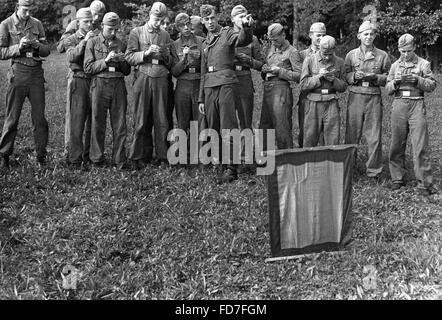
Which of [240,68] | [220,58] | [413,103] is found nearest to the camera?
[413,103]

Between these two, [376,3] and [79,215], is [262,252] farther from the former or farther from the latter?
[376,3]

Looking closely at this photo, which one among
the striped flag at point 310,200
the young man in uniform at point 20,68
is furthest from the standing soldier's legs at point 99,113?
the striped flag at point 310,200

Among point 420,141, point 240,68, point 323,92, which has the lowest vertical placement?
point 420,141

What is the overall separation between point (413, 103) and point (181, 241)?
11.1 feet

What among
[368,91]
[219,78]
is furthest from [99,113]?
[368,91]

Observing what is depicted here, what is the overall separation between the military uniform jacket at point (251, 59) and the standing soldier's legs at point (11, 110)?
111 inches

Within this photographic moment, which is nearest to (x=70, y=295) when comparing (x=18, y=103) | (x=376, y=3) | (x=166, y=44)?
(x=18, y=103)

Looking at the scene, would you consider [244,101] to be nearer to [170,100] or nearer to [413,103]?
[170,100]

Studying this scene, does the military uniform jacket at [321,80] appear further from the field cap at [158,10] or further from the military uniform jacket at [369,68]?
the field cap at [158,10]

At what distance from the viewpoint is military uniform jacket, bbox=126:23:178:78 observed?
7613 mm

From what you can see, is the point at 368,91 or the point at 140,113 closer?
the point at 368,91

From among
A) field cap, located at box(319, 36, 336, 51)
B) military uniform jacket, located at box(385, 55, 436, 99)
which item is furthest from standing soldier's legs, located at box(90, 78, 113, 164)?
military uniform jacket, located at box(385, 55, 436, 99)

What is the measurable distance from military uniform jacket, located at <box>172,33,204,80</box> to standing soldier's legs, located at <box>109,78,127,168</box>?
0.77m

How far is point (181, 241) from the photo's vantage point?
5.92 metres
